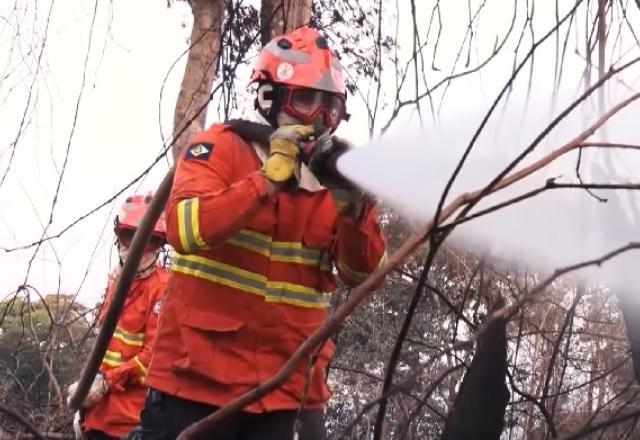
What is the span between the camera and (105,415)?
397cm

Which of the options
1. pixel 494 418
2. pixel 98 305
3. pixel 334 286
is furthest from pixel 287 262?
pixel 98 305

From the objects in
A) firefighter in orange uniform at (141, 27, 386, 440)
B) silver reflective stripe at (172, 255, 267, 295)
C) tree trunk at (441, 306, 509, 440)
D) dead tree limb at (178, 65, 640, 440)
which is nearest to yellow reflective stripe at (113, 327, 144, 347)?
firefighter in orange uniform at (141, 27, 386, 440)

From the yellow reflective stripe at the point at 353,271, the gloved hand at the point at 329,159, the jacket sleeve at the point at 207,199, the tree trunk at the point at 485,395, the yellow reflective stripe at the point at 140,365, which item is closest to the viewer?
the tree trunk at the point at 485,395

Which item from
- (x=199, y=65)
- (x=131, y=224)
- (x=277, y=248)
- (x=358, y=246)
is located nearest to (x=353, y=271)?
(x=358, y=246)

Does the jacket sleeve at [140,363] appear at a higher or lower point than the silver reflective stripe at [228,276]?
higher

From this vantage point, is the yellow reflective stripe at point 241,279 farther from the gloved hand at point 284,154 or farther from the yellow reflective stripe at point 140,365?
the yellow reflective stripe at point 140,365

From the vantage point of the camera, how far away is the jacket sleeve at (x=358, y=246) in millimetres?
2330

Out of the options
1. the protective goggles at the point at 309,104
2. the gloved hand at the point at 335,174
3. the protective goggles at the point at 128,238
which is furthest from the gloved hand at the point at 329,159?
the protective goggles at the point at 128,238

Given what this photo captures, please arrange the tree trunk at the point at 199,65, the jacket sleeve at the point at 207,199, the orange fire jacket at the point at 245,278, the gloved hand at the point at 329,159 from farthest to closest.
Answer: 1. the tree trunk at the point at 199,65
2. the orange fire jacket at the point at 245,278
3. the jacket sleeve at the point at 207,199
4. the gloved hand at the point at 329,159

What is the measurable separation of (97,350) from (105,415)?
114 cm

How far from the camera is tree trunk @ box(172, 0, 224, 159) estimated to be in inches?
193

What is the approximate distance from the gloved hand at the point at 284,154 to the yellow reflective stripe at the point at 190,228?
0.20 meters

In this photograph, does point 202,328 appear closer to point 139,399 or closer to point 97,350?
point 97,350

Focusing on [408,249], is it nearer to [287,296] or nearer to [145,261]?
[287,296]
